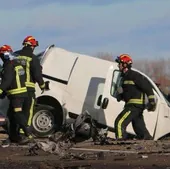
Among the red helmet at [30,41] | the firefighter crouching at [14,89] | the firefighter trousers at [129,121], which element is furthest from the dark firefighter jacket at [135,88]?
the firefighter crouching at [14,89]

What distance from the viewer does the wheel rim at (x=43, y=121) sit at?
14734 millimetres

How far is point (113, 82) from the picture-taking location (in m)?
14.6

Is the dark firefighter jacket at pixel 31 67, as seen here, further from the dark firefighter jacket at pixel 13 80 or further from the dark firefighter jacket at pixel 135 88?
the dark firefighter jacket at pixel 135 88

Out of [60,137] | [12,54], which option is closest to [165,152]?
[60,137]

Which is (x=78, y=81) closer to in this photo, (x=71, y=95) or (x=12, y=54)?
(x=71, y=95)

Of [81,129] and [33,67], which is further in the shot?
[81,129]

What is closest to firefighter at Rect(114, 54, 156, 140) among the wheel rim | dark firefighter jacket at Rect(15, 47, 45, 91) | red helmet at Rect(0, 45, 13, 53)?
dark firefighter jacket at Rect(15, 47, 45, 91)

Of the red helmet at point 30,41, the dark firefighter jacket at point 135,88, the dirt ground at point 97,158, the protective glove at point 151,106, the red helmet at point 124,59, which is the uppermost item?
the red helmet at point 30,41

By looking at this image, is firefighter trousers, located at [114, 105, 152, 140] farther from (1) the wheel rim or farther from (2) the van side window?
(1) the wheel rim

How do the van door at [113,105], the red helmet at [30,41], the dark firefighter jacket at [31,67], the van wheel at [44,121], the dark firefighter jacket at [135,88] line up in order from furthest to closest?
the van wheel at [44,121], the van door at [113,105], the dark firefighter jacket at [135,88], the red helmet at [30,41], the dark firefighter jacket at [31,67]

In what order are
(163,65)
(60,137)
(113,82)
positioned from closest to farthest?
(60,137) < (113,82) < (163,65)

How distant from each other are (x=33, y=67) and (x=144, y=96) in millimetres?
2502

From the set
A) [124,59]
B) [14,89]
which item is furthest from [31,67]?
[124,59]

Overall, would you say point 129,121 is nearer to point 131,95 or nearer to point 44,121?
point 131,95
